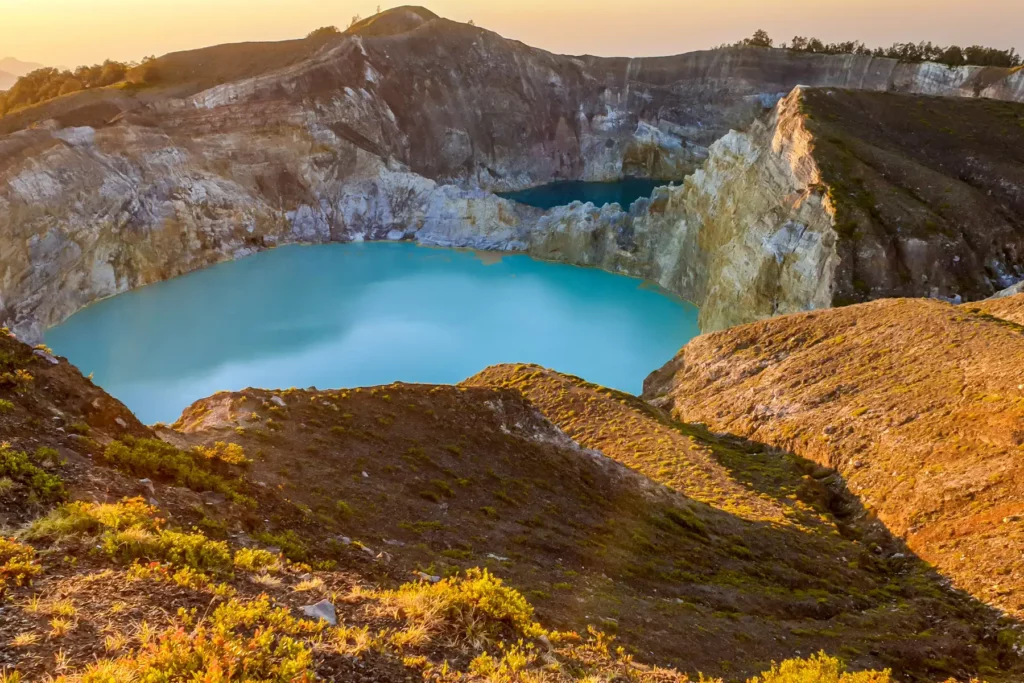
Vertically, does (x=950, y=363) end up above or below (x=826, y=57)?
below

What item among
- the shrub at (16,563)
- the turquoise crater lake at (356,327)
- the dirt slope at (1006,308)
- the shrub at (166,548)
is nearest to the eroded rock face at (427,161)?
the turquoise crater lake at (356,327)

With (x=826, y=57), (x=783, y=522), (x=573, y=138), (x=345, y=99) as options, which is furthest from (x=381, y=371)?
(x=826, y=57)

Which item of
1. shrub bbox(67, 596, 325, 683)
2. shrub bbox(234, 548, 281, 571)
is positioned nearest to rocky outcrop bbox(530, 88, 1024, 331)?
shrub bbox(234, 548, 281, 571)

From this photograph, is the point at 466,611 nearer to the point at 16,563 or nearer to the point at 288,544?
the point at 288,544

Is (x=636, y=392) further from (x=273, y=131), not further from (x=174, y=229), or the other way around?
(x=273, y=131)

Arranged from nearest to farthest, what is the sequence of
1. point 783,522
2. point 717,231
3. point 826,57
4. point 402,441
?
1. point 402,441
2. point 783,522
3. point 717,231
4. point 826,57

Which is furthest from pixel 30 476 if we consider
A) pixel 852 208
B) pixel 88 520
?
pixel 852 208
